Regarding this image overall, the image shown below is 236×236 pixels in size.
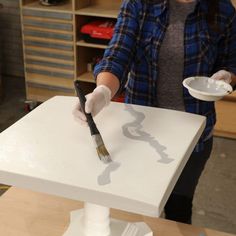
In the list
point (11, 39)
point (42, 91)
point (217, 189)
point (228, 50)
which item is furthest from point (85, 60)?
point (228, 50)

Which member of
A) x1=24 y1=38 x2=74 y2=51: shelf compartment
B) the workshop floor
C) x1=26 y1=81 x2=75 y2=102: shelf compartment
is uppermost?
x1=24 y1=38 x2=74 y2=51: shelf compartment

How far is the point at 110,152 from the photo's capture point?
0.73 meters

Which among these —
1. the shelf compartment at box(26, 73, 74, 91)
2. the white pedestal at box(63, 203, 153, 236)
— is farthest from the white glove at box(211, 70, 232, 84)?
the shelf compartment at box(26, 73, 74, 91)

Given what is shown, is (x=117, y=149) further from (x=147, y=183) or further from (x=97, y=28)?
(x=97, y=28)

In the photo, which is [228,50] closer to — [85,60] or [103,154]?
[103,154]

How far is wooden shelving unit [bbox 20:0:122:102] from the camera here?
7.87ft

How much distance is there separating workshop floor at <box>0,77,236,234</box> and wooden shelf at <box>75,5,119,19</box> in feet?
2.40

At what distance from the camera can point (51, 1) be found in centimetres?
248

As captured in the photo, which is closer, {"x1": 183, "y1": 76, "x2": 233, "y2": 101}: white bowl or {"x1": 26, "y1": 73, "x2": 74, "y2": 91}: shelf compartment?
{"x1": 183, "y1": 76, "x2": 233, "y2": 101}: white bowl

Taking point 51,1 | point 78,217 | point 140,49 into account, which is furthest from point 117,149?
point 51,1

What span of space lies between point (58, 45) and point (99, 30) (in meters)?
0.30

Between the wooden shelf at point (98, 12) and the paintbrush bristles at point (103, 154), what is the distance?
1.68m

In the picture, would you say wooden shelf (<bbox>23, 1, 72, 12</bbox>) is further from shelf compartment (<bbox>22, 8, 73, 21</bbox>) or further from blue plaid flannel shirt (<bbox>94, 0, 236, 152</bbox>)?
blue plaid flannel shirt (<bbox>94, 0, 236, 152</bbox>)

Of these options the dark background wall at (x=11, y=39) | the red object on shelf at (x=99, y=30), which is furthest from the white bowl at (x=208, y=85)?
the dark background wall at (x=11, y=39)
